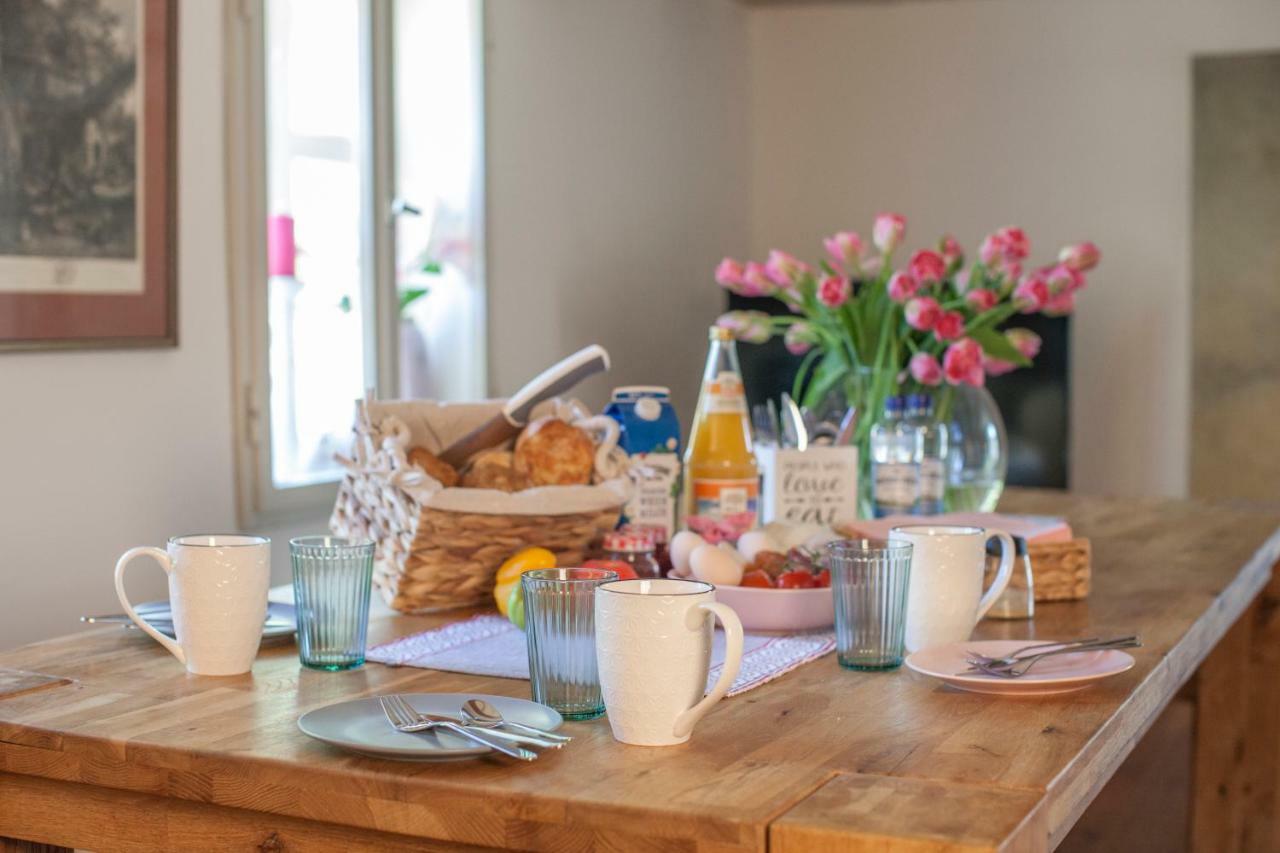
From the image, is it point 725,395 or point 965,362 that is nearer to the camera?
point 725,395

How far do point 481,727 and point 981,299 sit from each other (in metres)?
1.50

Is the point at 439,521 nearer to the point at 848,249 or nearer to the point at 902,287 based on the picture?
the point at 902,287

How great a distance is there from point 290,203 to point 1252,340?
3407 millimetres

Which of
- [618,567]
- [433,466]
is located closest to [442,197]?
[433,466]

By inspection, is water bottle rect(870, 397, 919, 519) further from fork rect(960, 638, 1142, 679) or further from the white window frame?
the white window frame

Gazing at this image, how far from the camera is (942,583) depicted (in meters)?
1.31

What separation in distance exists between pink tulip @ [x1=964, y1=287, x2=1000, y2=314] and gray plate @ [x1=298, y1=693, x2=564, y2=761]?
1407 millimetres

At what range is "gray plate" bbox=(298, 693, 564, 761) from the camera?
953 millimetres

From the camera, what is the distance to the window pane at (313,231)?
9.53 feet

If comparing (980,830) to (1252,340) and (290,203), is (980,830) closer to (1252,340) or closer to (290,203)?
(290,203)

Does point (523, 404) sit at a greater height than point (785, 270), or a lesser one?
lesser

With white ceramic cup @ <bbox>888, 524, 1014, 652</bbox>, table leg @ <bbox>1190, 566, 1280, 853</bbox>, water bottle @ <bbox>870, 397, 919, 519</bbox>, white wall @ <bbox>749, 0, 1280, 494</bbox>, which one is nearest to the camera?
white ceramic cup @ <bbox>888, 524, 1014, 652</bbox>

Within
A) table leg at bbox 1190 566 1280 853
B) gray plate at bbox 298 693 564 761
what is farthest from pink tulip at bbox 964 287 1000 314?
gray plate at bbox 298 693 564 761

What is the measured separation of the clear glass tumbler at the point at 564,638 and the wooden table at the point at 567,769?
0.10 feet
